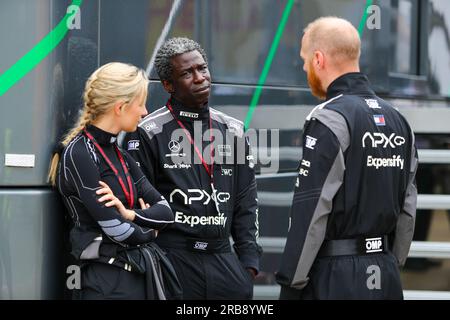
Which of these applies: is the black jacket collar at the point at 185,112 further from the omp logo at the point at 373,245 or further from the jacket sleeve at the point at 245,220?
the omp logo at the point at 373,245

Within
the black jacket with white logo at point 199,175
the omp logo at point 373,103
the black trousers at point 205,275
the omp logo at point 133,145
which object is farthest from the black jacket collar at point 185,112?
the omp logo at point 373,103

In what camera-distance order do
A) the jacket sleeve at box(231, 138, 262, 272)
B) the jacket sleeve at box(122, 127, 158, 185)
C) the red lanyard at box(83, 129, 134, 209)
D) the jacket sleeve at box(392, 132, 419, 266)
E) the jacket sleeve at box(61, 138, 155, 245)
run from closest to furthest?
1. the jacket sleeve at box(61, 138, 155, 245)
2. the red lanyard at box(83, 129, 134, 209)
3. the jacket sleeve at box(392, 132, 419, 266)
4. the jacket sleeve at box(122, 127, 158, 185)
5. the jacket sleeve at box(231, 138, 262, 272)

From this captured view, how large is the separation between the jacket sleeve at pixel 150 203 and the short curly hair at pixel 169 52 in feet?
1.40

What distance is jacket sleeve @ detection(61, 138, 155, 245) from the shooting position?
3080 millimetres

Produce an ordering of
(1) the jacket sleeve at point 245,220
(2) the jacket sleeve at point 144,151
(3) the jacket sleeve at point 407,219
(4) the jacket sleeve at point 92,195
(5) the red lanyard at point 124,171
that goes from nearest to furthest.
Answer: (4) the jacket sleeve at point 92,195 → (5) the red lanyard at point 124,171 → (3) the jacket sleeve at point 407,219 → (2) the jacket sleeve at point 144,151 → (1) the jacket sleeve at point 245,220

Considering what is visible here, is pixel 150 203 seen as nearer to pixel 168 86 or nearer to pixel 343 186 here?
pixel 168 86

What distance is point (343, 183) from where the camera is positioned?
313 centimetres

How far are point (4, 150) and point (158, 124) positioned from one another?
2.06 feet

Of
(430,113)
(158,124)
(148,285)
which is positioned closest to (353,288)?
(148,285)

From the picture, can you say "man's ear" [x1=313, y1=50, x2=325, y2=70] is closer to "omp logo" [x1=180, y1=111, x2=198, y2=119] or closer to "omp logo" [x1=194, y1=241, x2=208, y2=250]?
"omp logo" [x1=180, y1=111, x2=198, y2=119]

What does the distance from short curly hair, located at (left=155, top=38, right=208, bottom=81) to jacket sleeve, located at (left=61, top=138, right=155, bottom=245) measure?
0.58 m

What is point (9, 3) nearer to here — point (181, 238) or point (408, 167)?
point (181, 238)

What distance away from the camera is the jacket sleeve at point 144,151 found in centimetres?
349

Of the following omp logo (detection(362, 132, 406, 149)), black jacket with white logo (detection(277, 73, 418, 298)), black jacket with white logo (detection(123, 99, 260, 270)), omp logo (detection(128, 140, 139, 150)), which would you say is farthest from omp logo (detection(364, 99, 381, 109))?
omp logo (detection(128, 140, 139, 150))
